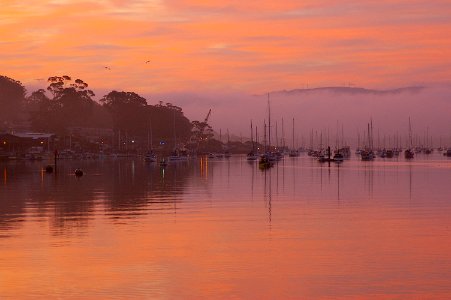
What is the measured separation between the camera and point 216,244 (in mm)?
35156

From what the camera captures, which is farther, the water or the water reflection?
the water reflection

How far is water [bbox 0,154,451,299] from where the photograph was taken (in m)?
25.4

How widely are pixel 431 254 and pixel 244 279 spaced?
909 centimetres

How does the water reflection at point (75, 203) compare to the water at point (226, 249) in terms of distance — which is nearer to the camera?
the water at point (226, 249)

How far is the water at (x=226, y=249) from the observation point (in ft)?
83.5

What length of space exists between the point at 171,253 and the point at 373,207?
25.8 m

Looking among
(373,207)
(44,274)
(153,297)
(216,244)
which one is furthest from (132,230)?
(373,207)

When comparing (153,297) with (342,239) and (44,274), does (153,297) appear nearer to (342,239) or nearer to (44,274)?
(44,274)

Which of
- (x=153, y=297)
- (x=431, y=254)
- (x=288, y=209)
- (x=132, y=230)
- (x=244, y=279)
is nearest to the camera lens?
(x=153, y=297)

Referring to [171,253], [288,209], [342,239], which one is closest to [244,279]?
[171,253]

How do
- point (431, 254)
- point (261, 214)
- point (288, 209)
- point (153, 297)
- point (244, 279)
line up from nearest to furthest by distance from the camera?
point (153, 297)
point (244, 279)
point (431, 254)
point (261, 214)
point (288, 209)

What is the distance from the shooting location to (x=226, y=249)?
111ft

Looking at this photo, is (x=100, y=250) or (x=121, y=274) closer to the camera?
(x=121, y=274)

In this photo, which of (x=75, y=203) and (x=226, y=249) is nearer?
(x=226, y=249)
